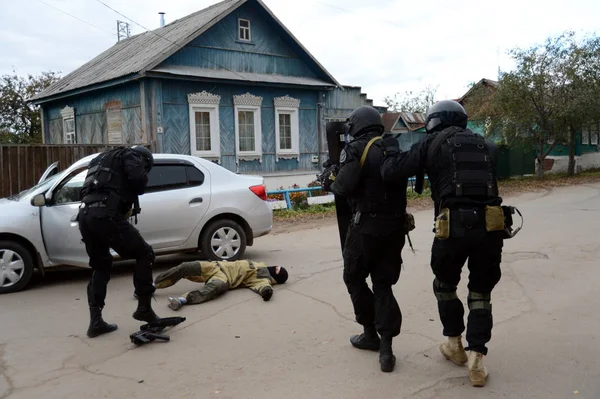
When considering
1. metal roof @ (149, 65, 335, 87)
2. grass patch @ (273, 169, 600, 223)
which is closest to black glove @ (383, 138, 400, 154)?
grass patch @ (273, 169, 600, 223)

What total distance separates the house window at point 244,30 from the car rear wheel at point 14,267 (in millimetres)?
13221

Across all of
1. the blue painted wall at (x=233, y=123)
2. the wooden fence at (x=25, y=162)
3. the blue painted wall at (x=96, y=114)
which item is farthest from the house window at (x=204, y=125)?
the wooden fence at (x=25, y=162)

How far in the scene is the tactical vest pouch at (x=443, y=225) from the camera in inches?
144

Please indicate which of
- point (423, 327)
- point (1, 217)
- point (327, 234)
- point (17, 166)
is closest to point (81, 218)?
point (1, 217)

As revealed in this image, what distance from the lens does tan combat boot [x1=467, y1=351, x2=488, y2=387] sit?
367 centimetres

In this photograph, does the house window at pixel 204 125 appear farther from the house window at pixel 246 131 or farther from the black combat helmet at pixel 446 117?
the black combat helmet at pixel 446 117

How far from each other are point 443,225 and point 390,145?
70cm

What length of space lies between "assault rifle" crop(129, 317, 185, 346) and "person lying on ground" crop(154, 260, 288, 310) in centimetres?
76

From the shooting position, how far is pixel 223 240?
25.8 ft

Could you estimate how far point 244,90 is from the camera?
1808 centimetres

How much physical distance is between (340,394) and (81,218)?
2.73 m

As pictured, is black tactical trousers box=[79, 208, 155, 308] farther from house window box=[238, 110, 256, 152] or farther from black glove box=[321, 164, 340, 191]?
house window box=[238, 110, 256, 152]

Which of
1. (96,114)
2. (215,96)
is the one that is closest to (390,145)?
(215,96)

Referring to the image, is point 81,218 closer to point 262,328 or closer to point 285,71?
point 262,328
